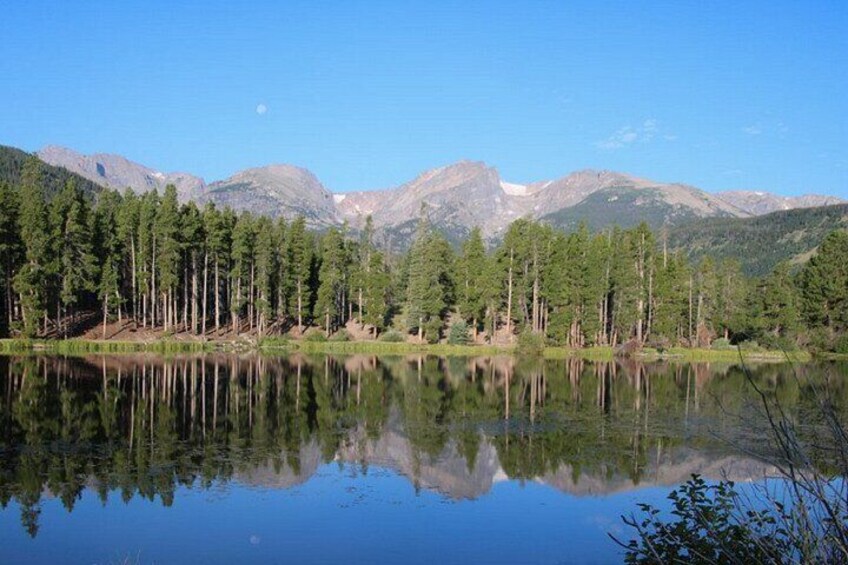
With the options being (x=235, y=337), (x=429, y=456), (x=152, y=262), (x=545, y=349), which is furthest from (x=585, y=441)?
(x=152, y=262)

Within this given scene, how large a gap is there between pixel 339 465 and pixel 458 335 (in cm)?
5483

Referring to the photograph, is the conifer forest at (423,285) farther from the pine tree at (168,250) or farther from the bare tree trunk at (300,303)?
the bare tree trunk at (300,303)

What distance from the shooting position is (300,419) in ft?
102

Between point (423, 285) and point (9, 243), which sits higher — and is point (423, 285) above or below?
below

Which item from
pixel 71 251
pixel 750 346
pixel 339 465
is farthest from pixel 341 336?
pixel 339 465

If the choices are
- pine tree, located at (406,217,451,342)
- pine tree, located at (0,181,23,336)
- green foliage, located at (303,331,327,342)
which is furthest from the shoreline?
pine tree, located at (0,181,23,336)

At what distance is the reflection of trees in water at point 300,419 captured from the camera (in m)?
21.5

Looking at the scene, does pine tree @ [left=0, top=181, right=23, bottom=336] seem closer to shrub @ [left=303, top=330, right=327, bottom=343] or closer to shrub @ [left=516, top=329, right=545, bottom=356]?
shrub @ [left=303, top=330, right=327, bottom=343]

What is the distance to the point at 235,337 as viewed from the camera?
75.8 metres

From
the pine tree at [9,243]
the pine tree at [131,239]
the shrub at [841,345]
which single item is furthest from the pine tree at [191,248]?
the shrub at [841,345]

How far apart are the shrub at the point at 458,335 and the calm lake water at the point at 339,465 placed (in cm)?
3344

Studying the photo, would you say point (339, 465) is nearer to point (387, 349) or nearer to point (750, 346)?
point (387, 349)

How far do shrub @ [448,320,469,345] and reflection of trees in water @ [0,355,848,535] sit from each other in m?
22.9

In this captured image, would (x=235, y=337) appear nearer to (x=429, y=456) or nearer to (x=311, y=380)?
(x=311, y=380)
